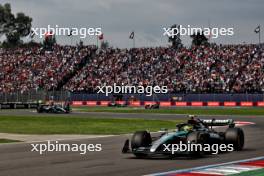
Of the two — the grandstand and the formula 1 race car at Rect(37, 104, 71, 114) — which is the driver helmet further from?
the grandstand

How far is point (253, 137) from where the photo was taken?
2298cm

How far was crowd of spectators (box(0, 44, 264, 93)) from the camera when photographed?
218 ft

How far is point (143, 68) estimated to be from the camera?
7412 cm

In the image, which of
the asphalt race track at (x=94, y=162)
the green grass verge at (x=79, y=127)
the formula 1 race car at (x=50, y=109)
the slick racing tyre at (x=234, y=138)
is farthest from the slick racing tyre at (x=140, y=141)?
the formula 1 race car at (x=50, y=109)

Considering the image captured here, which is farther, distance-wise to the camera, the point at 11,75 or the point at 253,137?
the point at 11,75

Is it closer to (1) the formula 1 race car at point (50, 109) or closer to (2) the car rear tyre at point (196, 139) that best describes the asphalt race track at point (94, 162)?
(2) the car rear tyre at point (196, 139)

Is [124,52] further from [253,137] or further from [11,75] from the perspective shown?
[253,137]

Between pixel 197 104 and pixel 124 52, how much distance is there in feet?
61.3

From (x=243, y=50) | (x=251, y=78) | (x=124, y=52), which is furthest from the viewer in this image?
(x=124, y=52)

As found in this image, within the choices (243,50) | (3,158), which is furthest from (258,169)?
(243,50)

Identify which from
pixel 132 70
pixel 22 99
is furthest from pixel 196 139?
pixel 132 70

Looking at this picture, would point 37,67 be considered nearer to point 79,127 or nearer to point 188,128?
point 79,127

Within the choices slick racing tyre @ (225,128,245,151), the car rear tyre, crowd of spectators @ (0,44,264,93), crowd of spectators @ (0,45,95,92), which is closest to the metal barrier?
crowd of spectators @ (0,44,264,93)

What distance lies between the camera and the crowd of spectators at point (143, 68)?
2611 inches
